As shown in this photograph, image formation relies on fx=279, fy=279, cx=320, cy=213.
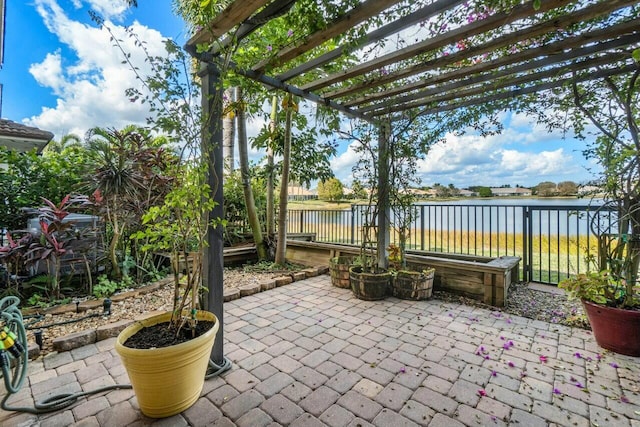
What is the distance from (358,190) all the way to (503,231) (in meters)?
2.43

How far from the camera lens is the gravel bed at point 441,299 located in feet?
8.01

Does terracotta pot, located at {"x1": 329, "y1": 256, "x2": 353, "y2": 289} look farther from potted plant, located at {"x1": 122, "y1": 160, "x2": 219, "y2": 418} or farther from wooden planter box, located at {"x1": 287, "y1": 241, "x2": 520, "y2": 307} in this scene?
potted plant, located at {"x1": 122, "y1": 160, "x2": 219, "y2": 418}

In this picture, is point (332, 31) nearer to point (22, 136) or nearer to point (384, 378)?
point (384, 378)

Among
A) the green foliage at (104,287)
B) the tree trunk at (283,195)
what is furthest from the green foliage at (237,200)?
the green foliage at (104,287)

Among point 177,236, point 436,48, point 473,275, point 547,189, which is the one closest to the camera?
point 177,236

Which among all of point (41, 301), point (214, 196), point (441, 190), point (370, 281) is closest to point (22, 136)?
point (41, 301)

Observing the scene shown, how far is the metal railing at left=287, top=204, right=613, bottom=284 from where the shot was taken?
12.5 ft

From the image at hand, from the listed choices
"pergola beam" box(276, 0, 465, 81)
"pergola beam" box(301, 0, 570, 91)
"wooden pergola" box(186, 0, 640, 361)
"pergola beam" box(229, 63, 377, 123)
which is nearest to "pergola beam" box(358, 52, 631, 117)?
"wooden pergola" box(186, 0, 640, 361)

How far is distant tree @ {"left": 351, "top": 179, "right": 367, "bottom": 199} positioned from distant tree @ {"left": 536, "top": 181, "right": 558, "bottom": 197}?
2166 millimetres

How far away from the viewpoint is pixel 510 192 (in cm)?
397

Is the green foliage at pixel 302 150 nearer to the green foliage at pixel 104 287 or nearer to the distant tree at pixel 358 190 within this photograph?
the distant tree at pixel 358 190

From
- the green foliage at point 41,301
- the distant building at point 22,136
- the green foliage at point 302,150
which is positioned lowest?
the green foliage at point 41,301

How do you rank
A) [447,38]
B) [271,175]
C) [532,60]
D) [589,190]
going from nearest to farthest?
[447,38] → [532,60] → [589,190] → [271,175]

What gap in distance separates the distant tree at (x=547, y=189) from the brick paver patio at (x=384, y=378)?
163 cm
